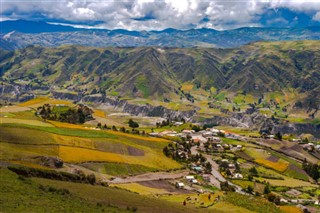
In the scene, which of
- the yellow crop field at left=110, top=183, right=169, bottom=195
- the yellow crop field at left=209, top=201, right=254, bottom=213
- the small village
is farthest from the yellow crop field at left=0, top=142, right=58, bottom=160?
the yellow crop field at left=209, top=201, right=254, bottom=213

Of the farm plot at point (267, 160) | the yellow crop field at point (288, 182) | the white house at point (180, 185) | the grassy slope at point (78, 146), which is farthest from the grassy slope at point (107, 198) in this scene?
the farm plot at point (267, 160)

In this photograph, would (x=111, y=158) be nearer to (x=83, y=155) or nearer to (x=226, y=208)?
(x=83, y=155)

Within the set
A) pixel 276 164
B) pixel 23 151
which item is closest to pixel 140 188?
pixel 23 151

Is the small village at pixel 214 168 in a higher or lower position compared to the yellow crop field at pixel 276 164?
higher

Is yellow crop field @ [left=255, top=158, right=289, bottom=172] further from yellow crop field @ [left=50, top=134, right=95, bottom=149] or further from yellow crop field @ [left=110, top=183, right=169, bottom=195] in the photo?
yellow crop field @ [left=110, top=183, right=169, bottom=195]

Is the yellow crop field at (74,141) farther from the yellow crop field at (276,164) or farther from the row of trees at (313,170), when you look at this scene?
the row of trees at (313,170)

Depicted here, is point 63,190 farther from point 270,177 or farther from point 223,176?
point 270,177

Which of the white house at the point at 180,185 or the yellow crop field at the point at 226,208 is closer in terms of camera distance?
the yellow crop field at the point at 226,208

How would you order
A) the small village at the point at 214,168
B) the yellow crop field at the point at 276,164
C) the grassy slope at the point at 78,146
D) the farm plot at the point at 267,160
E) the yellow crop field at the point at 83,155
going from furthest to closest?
1. the farm plot at the point at 267,160
2. the yellow crop field at the point at 276,164
3. the small village at the point at 214,168
4. the yellow crop field at the point at 83,155
5. the grassy slope at the point at 78,146

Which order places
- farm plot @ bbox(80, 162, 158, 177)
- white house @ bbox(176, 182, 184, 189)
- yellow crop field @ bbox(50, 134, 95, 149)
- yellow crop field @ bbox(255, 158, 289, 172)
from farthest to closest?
yellow crop field @ bbox(255, 158, 289, 172), yellow crop field @ bbox(50, 134, 95, 149), farm plot @ bbox(80, 162, 158, 177), white house @ bbox(176, 182, 184, 189)
